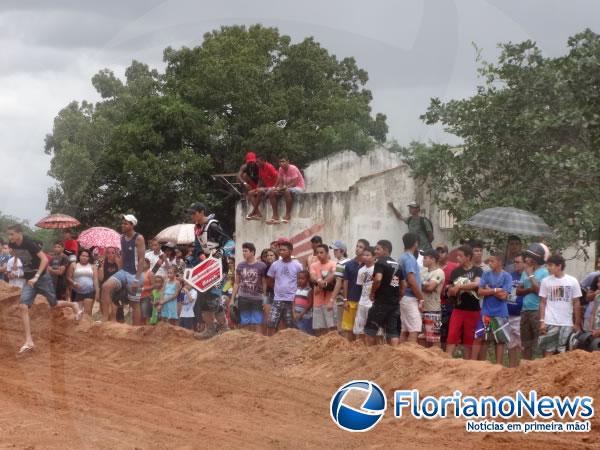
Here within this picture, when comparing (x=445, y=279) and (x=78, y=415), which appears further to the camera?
(x=445, y=279)

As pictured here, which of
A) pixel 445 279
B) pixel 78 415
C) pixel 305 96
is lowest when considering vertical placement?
pixel 78 415

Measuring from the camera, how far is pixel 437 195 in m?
17.7

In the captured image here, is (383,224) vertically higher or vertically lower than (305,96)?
lower

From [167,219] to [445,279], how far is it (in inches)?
664

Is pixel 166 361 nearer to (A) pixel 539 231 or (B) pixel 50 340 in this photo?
(B) pixel 50 340

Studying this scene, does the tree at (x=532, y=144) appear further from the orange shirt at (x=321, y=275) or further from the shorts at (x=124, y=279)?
the shorts at (x=124, y=279)

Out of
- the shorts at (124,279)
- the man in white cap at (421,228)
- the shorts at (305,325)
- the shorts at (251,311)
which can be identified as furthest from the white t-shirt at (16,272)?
the man in white cap at (421,228)

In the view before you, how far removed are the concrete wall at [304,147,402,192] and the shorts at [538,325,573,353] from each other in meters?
12.4

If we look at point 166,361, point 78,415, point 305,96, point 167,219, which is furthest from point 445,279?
point 167,219

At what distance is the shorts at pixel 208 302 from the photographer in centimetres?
1545

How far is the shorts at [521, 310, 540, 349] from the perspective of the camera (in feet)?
40.7

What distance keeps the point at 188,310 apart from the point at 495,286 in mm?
6638

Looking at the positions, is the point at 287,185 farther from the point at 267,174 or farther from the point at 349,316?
the point at 349,316
